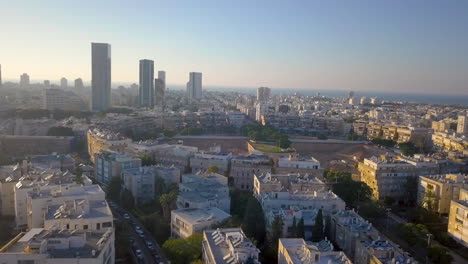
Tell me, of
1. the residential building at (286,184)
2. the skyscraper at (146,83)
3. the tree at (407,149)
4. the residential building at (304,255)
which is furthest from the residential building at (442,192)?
the skyscraper at (146,83)

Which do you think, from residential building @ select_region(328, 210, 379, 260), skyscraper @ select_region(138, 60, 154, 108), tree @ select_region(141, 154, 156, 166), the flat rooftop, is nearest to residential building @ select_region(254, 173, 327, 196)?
residential building @ select_region(328, 210, 379, 260)

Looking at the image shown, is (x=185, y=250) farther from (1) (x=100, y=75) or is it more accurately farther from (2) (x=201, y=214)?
(1) (x=100, y=75)

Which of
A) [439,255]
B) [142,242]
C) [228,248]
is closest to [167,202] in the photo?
[142,242]

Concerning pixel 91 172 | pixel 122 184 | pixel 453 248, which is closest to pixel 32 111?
pixel 91 172

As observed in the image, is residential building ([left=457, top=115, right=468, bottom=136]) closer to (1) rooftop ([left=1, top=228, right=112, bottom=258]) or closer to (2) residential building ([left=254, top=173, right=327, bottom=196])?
(2) residential building ([left=254, top=173, right=327, bottom=196])

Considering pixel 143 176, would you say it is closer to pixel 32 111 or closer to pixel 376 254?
pixel 376 254
